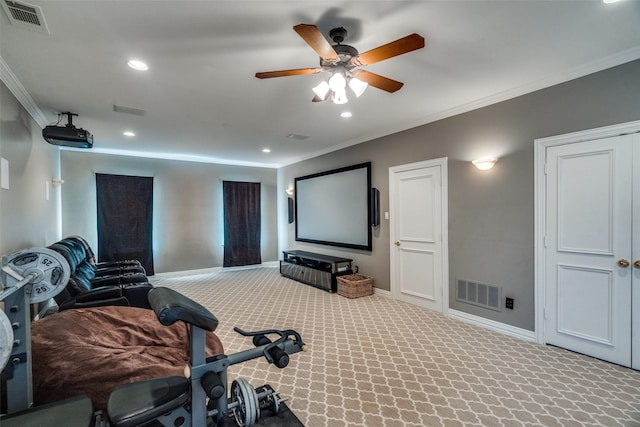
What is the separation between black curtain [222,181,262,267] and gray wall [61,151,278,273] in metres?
0.15

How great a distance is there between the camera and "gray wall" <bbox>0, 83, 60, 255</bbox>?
2.71 metres

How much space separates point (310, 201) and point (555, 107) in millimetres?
4507

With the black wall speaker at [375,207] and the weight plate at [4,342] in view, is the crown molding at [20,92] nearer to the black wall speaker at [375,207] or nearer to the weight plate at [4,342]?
the weight plate at [4,342]

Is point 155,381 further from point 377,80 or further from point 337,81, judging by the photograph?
point 377,80

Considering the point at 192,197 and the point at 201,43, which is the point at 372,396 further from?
the point at 192,197

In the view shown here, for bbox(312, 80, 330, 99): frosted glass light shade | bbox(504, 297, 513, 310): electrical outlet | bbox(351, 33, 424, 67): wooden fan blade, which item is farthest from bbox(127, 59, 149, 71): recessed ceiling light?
bbox(504, 297, 513, 310): electrical outlet

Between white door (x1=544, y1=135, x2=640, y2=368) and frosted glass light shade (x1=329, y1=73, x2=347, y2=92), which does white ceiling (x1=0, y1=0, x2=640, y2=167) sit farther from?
white door (x1=544, y1=135, x2=640, y2=368)

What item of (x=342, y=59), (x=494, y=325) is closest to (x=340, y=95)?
(x=342, y=59)

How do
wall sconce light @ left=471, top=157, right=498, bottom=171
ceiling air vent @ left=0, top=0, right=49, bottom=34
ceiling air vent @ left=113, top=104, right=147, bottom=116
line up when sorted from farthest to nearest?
ceiling air vent @ left=113, top=104, right=147, bottom=116 < wall sconce light @ left=471, top=157, right=498, bottom=171 < ceiling air vent @ left=0, top=0, right=49, bottom=34

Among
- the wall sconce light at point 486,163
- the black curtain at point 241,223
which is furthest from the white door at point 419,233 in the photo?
the black curtain at point 241,223

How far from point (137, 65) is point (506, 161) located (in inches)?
153

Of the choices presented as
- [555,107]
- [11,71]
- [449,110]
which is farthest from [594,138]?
[11,71]

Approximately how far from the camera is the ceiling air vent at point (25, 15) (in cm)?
183

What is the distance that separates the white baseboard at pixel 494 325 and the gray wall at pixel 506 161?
0.06 m
